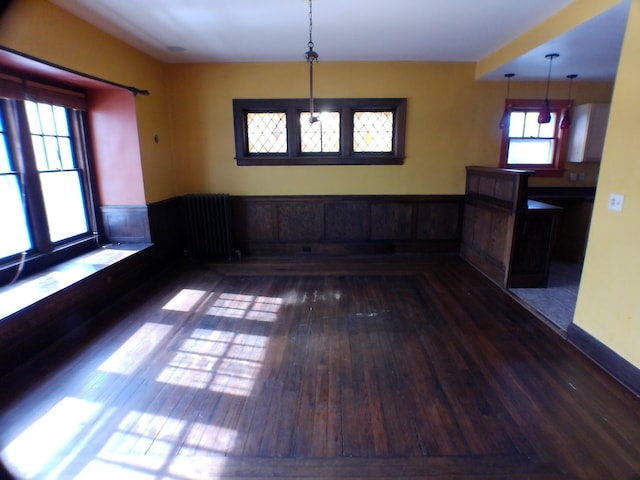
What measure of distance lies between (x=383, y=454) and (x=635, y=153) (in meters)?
2.45

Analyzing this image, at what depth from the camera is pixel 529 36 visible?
3566 mm

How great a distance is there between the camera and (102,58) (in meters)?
3.51

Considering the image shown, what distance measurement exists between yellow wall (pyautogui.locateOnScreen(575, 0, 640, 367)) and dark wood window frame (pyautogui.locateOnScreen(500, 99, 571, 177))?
2.79m

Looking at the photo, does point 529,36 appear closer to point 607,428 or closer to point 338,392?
point 607,428

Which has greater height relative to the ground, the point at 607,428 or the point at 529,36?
the point at 529,36

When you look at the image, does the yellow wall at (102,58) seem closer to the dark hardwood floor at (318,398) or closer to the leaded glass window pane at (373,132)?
the dark hardwood floor at (318,398)

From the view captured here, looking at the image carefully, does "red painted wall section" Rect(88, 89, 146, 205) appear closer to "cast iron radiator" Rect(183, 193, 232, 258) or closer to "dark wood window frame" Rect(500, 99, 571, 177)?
"cast iron radiator" Rect(183, 193, 232, 258)

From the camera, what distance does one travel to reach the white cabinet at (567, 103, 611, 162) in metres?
4.90

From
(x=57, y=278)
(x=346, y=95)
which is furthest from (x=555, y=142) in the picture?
(x=57, y=278)

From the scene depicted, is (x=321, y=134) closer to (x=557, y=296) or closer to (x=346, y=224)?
(x=346, y=224)

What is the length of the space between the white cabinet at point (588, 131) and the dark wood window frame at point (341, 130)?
2.55m

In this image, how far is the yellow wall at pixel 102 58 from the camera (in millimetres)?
2641

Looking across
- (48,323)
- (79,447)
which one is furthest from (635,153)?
(48,323)

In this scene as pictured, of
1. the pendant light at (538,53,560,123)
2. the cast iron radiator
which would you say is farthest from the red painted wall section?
the pendant light at (538,53,560,123)
